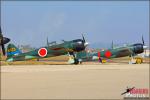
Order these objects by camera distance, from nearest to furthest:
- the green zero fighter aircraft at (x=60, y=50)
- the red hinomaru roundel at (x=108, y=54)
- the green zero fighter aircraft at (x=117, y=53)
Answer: the green zero fighter aircraft at (x=60, y=50) < the green zero fighter aircraft at (x=117, y=53) < the red hinomaru roundel at (x=108, y=54)

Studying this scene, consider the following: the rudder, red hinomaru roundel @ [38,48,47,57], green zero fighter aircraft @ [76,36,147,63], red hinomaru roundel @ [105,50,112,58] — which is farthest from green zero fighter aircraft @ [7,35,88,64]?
red hinomaru roundel @ [105,50,112,58]

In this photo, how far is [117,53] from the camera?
197 ft

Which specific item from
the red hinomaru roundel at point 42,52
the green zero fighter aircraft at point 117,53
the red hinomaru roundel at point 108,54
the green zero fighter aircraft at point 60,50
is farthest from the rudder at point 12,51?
the red hinomaru roundel at point 108,54

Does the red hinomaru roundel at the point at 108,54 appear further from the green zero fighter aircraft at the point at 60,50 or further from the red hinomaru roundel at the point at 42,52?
the red hinomaru roundel at the point at 42,52

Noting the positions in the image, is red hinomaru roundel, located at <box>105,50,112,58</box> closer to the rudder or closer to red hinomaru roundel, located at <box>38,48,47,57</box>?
red hinomaru roundel, located at <box>38,48,47,57</box>

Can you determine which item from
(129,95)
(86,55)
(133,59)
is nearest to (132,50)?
(133,59)

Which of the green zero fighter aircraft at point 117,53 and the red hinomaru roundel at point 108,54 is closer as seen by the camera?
the green zero fighter aircraft at point 117,53

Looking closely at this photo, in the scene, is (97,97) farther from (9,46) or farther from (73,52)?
(9,46)

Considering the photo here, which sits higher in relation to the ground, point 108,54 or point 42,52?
point 42,52

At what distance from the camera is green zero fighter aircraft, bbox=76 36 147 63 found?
190ft

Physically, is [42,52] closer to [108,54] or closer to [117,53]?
[108,54]

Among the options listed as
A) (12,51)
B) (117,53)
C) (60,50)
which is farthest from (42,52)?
(117,53)

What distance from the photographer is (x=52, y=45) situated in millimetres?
53469

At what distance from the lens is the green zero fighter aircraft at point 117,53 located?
57806 millimetres
